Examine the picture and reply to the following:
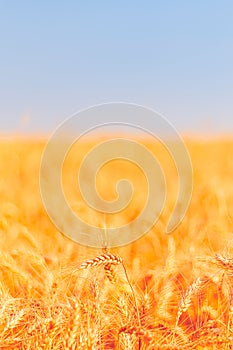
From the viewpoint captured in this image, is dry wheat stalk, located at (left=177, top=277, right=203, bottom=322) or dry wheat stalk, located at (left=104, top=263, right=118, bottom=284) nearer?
dry wheat stalk, located at (left=177, top=277, right=203, bottom=322)

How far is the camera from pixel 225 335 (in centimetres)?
164

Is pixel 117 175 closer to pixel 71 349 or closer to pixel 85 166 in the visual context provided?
pixel 85 166

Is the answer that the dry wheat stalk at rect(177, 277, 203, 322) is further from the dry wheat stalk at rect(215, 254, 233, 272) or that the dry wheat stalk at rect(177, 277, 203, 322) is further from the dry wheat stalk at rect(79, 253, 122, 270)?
the dry wheat stalk at rect(79, 253, 122, 270)

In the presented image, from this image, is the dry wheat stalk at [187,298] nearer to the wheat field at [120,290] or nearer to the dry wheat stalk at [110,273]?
the wheat field at [120,290]

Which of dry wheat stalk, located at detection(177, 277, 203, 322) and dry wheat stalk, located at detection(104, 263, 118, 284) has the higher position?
dry wheat stalk, located at detection(104, 263, 118, 284)

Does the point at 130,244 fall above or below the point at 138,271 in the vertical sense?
above

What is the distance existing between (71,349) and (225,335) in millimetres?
443

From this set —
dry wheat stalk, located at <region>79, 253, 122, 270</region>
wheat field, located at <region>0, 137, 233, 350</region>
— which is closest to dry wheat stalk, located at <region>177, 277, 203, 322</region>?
wheat field, located at <region>0, 137, 233, 350</region>

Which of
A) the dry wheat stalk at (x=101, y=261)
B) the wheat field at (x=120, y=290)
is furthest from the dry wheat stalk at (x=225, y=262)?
the dry wheat stalk at (x=101, y=261)

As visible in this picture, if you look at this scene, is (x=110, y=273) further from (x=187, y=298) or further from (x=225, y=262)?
Answer: (x=225, y=262)

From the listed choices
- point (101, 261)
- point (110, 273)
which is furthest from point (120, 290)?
point (101, 261)

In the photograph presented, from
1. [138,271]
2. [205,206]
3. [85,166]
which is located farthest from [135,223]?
[85,166]

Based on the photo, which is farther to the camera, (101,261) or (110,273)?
(110,273)

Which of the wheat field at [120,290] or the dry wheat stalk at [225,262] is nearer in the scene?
the wheat field at [120,290]
